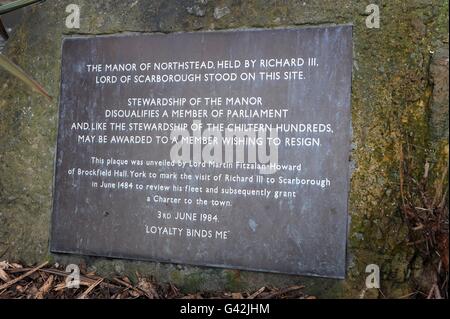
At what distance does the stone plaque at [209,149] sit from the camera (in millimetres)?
2127

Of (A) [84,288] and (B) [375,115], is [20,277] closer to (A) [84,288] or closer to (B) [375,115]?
(A) [84,288]

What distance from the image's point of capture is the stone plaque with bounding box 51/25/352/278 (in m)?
2.13

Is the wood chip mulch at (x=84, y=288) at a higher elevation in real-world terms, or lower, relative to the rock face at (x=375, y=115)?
lower

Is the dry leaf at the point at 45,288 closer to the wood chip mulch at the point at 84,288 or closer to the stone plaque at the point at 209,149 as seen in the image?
the wood chip mulch at the point at 84,288

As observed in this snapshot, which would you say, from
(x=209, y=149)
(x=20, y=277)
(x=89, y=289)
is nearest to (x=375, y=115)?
(x=209, y=149)

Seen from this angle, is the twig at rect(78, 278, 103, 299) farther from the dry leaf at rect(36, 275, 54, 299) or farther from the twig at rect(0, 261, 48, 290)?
the twig at rect(0, 261, 48, 290)

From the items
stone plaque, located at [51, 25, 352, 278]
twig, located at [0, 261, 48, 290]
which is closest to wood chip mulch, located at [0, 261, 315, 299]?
twig, located at [0, 261, 48, 290]

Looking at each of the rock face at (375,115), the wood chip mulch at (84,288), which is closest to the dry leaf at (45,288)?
the wood chip mulch at (84,288)

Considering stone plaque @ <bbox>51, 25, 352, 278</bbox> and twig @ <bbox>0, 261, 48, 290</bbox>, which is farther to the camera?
twig @ <bbox>0, 261, 48, 290</bbox>

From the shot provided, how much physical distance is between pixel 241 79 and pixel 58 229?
45.8 inches

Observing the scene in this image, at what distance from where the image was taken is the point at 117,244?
7.69ft

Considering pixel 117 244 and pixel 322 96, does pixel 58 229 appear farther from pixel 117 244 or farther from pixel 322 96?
pixel 322 96
